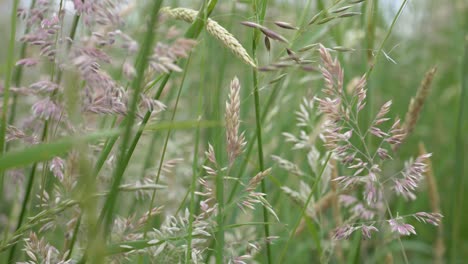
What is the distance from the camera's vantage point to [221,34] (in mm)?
920

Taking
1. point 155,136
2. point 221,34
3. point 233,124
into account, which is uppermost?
point 221,34

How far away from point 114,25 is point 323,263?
60 cm

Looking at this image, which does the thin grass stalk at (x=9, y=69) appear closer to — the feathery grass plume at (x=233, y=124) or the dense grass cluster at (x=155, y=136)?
the dense grass cluster at (x=155, y=136)

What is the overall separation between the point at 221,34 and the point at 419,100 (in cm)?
62

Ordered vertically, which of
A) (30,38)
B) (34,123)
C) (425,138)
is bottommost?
(425,138)

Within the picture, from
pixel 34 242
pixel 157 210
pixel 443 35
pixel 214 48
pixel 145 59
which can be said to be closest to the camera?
pixel 145 59

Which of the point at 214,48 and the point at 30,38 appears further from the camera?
the point at 214,48

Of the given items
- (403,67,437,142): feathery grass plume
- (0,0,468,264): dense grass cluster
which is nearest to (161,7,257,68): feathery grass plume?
(0,0,468,264): dense grass cluster

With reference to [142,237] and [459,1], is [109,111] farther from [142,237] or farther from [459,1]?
[459,1]

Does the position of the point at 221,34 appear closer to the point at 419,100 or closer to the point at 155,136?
the point at 419,100

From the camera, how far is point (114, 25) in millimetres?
843

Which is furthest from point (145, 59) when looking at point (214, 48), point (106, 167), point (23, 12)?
point (214, 48)

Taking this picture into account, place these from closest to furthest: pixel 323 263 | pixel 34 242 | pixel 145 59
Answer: pixel 145 59 < pixel 34 242 < pixel 323 263

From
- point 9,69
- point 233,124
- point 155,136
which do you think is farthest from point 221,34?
point 155,136
